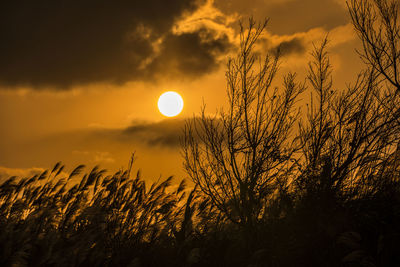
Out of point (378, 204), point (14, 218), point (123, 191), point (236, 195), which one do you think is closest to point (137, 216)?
point (123, 191)

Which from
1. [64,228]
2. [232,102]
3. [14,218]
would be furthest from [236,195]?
[14,218]

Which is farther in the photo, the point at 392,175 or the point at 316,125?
the point at 316,125

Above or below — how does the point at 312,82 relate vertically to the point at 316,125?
above

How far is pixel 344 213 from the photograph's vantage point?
19.4ft

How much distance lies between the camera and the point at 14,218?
7.82 meters

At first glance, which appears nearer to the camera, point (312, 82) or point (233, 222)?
point (233, 222)

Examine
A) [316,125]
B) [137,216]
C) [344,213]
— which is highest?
[316,125]

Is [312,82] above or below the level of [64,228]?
above

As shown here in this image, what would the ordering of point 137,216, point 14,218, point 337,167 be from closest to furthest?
point 337,167 < point 137,216 < point 14,218

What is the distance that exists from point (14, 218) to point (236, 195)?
14.9 feet

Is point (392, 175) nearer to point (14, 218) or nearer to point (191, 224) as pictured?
point (191, 224)

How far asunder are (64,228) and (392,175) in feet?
19.8

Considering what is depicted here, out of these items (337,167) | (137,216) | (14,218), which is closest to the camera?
(337,167)

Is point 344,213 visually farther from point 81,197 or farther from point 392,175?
point 81,197
